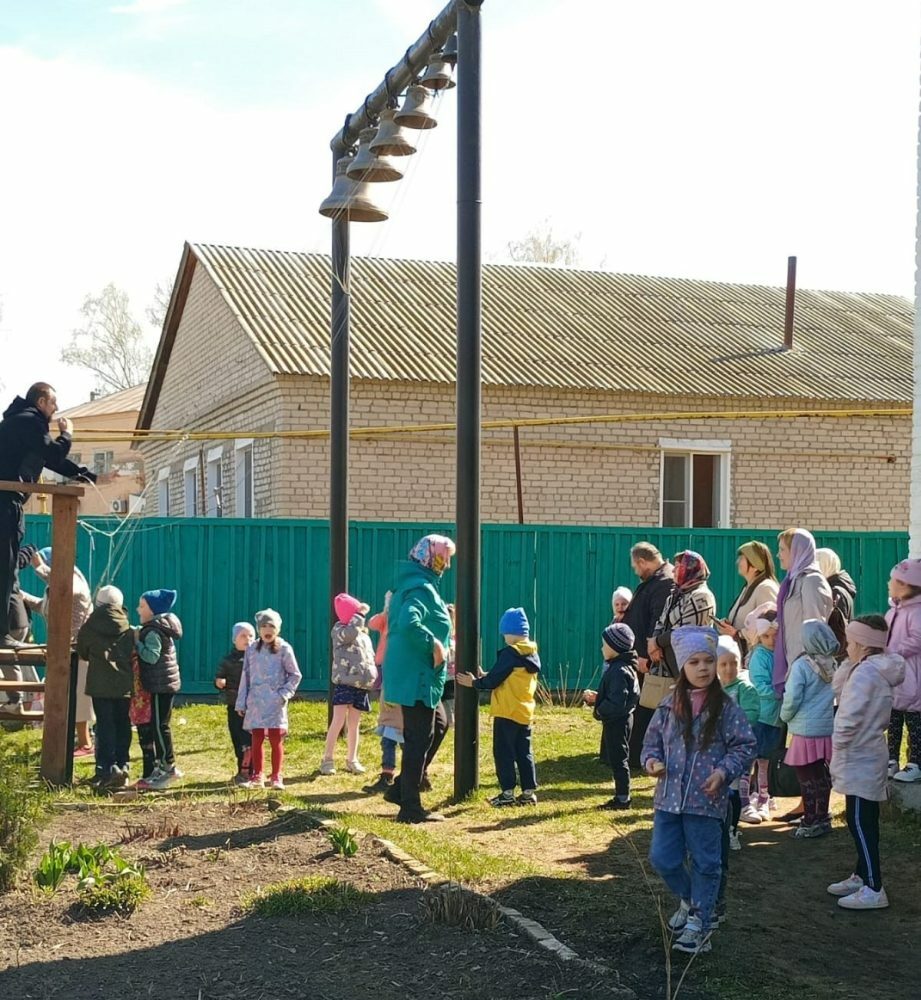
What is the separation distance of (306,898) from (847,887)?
2.55 m

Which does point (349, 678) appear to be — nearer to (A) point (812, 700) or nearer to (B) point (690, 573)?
(B) point (690, 573)

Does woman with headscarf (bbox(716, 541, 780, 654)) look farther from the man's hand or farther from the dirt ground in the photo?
the man's hand

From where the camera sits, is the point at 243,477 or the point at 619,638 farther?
the point at 243,477

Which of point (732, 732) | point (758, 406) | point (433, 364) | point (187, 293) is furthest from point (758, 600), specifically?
point (187, 293)

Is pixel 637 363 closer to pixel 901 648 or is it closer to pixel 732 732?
pixel 901 648

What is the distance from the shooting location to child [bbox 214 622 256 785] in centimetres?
934

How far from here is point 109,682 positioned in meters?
8.94

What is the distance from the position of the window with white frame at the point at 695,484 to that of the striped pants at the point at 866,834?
46.0ft

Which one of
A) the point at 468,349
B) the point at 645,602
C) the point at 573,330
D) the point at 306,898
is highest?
the point at 573,330

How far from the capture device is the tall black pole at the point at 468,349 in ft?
27.5

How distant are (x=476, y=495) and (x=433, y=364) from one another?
10736 millimetres

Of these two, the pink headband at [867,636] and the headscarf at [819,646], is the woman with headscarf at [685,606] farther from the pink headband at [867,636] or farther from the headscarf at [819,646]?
the pink headband at [867,636]

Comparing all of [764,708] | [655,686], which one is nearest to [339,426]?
[655,686]

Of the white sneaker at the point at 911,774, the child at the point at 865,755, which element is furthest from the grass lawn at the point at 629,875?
the white sneaker at the point at 911,774
